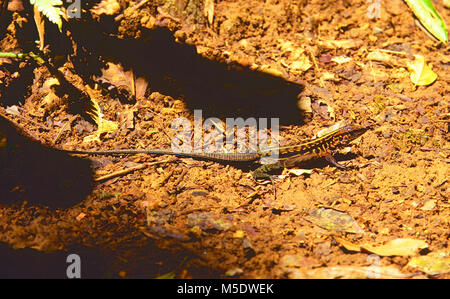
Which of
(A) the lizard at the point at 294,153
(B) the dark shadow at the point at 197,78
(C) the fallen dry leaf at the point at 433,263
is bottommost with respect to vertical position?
(C) the fallen dry leaf at the point at 433,263

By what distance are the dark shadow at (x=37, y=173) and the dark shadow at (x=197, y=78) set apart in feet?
3.73

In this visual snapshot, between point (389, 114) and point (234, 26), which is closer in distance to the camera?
point (389, 114)

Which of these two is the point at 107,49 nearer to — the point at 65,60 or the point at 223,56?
the point at 65,60

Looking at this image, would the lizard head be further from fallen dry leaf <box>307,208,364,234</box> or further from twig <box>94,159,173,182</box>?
twig <box>94,159,173,182</box>

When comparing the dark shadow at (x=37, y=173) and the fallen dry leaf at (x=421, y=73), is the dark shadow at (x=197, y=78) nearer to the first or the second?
the dark shadow at (x=37, y=173)

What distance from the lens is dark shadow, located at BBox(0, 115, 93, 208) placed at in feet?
11.4

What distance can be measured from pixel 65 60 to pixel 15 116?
918mm

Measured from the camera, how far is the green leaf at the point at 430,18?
5.32 metres

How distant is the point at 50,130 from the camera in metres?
4.20

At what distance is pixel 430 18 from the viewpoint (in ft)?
17.7

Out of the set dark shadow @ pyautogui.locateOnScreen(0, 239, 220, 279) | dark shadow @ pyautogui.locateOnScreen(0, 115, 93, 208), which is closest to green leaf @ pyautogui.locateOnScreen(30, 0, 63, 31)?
dark shadow @ pyautogui.locateOnScreen(0, 115, 93, 208)

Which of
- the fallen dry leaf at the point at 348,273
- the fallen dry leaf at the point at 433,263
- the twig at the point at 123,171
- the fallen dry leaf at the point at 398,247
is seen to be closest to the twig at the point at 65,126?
the twig at the point at 123,171

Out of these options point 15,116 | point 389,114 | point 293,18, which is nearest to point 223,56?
point 293,18
